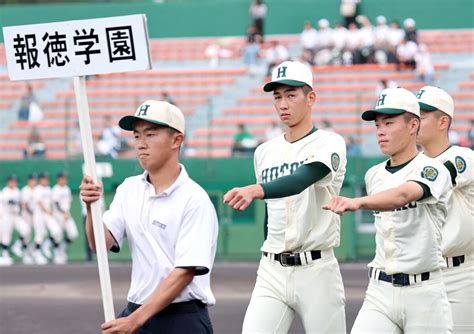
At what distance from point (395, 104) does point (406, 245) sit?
0.92 metres

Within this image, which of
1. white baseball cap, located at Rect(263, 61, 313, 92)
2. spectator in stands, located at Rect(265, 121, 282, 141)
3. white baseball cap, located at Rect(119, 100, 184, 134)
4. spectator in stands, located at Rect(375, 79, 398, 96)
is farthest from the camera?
spectator in stands, located at Rect(375, 79, 398, 96)

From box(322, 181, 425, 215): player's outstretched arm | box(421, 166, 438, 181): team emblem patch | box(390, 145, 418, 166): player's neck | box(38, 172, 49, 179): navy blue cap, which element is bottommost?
box(322, 181, 425, 215): player's outstretched arm

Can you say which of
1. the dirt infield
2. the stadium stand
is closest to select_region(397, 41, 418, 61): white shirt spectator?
the stadium stand

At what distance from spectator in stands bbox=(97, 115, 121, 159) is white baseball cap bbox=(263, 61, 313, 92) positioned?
685 inches

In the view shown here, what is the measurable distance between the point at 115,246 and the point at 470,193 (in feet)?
9.92

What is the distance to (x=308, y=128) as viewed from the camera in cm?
777

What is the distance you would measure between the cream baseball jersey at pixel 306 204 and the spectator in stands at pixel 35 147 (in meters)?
19.4

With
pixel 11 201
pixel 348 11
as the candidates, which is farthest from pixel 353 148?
A: pixel 348 11

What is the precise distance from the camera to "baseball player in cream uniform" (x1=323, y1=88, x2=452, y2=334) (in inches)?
275

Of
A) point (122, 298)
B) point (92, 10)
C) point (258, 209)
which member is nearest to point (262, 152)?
point (122, 298)

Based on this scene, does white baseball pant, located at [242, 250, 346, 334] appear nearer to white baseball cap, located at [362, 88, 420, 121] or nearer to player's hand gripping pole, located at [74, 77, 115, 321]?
white baseball cap, located at [362, 88, 420, 121]

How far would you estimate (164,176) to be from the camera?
6.05 m

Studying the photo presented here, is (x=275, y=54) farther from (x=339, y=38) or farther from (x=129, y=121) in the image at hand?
(x=129, y=121)

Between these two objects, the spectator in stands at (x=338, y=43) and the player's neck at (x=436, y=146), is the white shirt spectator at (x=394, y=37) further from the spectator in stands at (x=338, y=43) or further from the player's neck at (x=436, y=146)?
the player's neck at (x=436, y=146)
